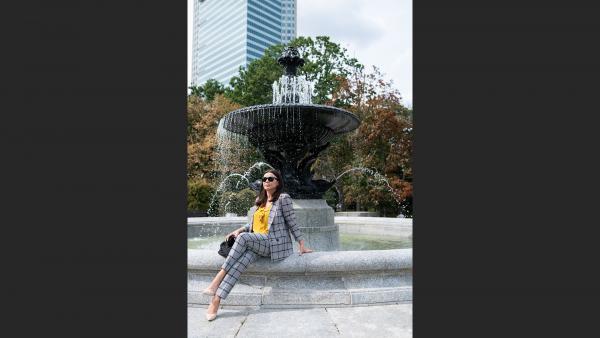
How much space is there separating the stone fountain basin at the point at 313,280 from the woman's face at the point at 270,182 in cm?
82

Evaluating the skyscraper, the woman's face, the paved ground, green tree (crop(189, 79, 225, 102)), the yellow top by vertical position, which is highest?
the skyscraper

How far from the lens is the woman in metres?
3.88

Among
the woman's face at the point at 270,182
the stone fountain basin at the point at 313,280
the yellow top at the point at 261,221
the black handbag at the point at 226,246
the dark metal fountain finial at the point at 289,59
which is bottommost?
the stone fountain basin at the point at 313,280

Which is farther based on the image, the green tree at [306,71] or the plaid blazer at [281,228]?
the green tree at [306,71]

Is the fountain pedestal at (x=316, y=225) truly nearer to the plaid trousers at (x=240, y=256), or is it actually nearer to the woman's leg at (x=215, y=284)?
the plaid trousers at (x=240, y=256)

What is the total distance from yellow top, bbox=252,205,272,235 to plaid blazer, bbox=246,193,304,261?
6cm

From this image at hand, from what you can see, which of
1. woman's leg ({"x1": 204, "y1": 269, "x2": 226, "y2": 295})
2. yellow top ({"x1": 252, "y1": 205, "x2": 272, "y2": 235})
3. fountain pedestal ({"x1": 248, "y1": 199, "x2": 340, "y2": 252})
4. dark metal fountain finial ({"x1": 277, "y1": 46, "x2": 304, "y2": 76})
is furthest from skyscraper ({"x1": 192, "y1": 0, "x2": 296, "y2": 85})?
woman's leg ({"x1": 204, "y1": 269, "x2": 226, "y2": 295})

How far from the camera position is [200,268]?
4340 millimetres

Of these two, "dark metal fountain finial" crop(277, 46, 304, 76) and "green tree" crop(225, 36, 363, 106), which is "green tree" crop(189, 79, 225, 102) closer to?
"green tree" crop(225, 36, 363, 106)

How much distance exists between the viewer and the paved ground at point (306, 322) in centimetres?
340

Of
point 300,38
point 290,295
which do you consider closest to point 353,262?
point 290,295

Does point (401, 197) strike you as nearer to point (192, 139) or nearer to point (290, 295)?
point (192, 139)

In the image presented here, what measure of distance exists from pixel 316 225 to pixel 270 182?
2.76 meters

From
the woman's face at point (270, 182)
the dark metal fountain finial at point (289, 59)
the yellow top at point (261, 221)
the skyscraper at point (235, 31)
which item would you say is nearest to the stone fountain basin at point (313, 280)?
the yellow top at point (261, 221)
